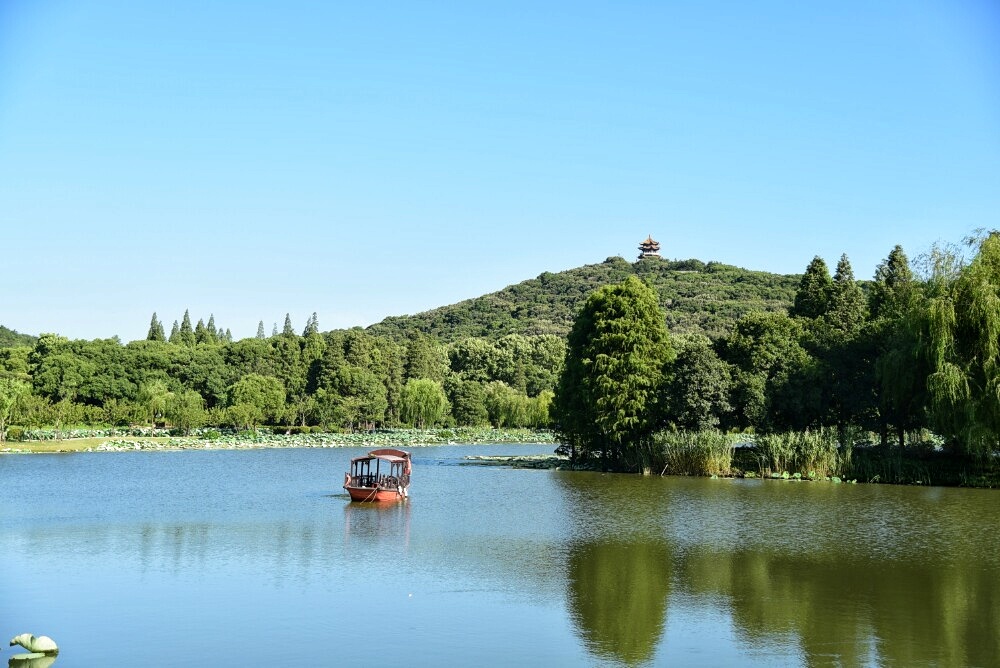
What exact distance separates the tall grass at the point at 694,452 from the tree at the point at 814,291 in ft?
86.4

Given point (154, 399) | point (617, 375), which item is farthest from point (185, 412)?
point (617, 375)

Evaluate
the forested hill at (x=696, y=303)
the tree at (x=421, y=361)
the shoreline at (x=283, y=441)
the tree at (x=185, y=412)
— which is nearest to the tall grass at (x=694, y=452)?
the shoreline at (x=283, y=441)

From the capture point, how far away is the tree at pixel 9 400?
69500mm

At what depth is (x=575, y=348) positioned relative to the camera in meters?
60.5

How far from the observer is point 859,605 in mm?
19078

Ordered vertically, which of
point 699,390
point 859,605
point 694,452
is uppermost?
point 699,390

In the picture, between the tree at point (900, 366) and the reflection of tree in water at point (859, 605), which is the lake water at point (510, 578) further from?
the tree at point (900, 366)

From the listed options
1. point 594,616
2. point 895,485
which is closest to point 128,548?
point 594,616

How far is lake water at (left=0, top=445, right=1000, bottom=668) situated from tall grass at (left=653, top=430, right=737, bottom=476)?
7.90m

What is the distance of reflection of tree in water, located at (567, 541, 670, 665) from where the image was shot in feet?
54.1

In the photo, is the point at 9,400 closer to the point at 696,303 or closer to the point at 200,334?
the point at 200,334

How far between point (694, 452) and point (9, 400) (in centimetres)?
5137

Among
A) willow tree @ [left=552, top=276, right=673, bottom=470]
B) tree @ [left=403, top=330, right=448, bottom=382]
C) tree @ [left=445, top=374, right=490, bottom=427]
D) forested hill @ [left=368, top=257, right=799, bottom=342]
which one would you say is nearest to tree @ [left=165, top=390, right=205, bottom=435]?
tree @ [left=445, top=374, right=490, bottom=427]

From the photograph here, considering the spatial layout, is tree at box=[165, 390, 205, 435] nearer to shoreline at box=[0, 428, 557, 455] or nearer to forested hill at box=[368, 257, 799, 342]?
shoreline at box=[0, 428, 557, 455]
